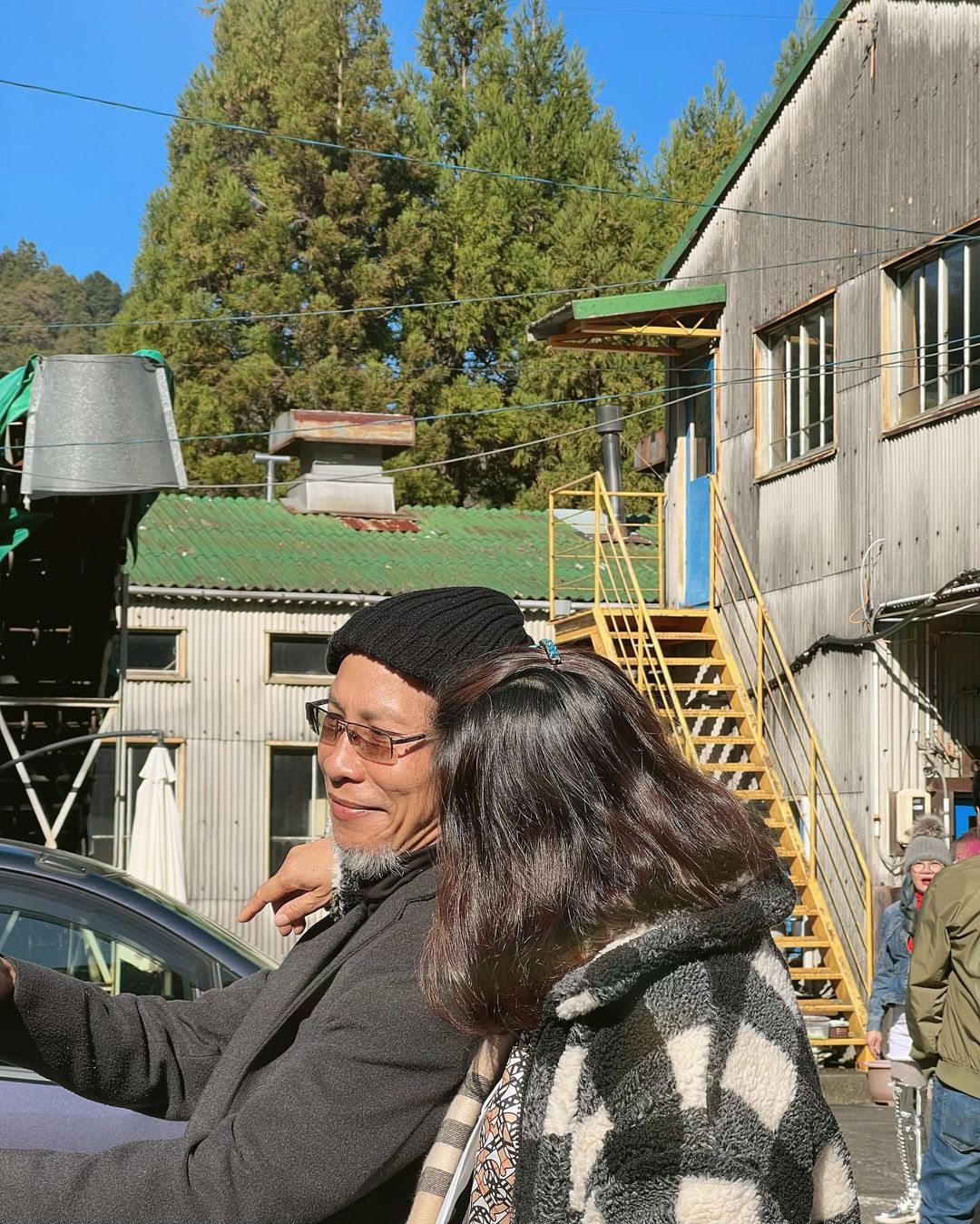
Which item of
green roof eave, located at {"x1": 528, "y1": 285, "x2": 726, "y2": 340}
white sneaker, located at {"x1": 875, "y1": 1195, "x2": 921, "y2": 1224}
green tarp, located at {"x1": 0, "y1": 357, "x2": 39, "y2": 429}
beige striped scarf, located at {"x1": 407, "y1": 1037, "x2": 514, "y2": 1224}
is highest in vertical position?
green roof eave, located at {"x1": 528, "y1": 285, "x2": 726, "y2": 340}

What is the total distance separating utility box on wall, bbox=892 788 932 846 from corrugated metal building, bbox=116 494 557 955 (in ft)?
28.3

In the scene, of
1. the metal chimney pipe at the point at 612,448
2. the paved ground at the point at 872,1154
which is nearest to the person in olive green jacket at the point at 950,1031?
the paved ground at the point at 872,1154

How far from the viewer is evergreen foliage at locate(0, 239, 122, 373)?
62.1 metres

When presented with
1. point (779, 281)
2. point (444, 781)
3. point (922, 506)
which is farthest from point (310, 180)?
point (444, 781)

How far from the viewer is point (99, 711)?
14.9 m

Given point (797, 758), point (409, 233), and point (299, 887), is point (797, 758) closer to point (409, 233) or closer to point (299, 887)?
point (299, 887)

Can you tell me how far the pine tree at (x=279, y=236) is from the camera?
37031 mm

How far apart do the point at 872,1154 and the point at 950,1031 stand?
171 inches

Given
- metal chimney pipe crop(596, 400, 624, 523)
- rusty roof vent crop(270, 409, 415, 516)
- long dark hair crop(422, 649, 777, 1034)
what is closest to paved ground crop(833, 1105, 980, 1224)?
long dark hair crop(422, 649, 777, 1034)

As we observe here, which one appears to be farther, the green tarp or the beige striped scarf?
the green tarp

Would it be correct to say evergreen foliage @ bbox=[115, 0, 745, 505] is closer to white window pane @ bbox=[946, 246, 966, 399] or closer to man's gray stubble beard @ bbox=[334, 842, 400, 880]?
white window pane @ bbox=[946, 246, 966, 399]

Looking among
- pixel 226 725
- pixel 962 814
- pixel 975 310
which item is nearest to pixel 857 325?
pixel 975 310

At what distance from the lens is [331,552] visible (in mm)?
22656

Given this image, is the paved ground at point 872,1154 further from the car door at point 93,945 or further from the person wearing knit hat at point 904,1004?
the car door at point 93,945
